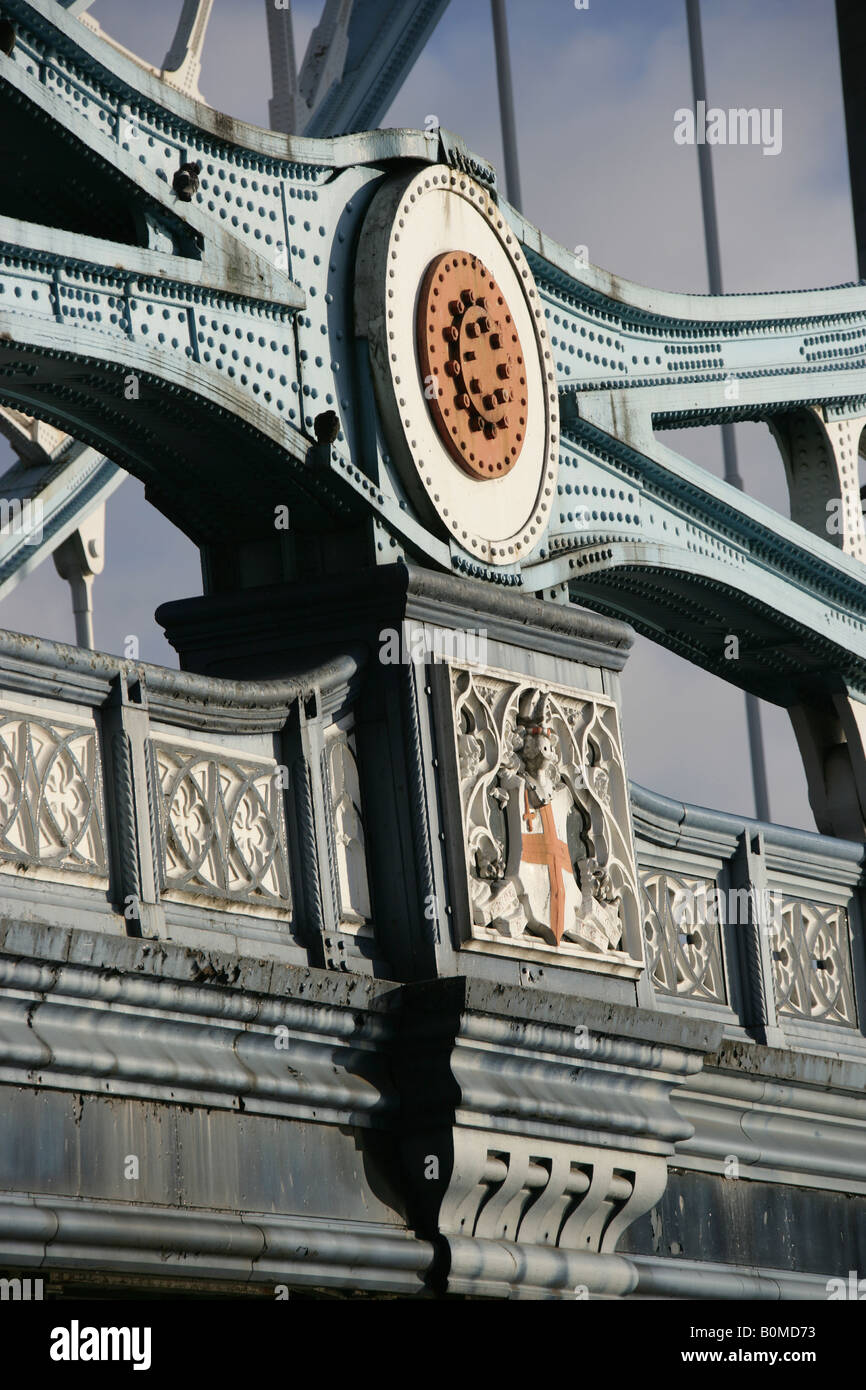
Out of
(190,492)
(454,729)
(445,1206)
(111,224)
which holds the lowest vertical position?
(445,1206)

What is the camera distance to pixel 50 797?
23.7 ft

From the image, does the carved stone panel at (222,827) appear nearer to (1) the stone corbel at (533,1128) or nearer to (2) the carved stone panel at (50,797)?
(2) the carved stone panel at (50,797)

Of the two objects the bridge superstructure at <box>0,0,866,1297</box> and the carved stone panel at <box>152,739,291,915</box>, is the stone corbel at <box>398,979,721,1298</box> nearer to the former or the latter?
the bridge superstructure at <box>0,0,866,1297</box>

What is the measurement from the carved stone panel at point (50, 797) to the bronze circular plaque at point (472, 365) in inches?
89.1

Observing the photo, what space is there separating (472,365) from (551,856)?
1.79m

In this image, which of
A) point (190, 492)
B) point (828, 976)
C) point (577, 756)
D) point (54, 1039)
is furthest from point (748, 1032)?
point (54, 1039)

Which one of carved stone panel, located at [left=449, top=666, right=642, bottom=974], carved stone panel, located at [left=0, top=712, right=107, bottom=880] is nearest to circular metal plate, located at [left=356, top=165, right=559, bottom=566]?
carved stone panel, located at [left=449, top=666, right=642, bottom=974]

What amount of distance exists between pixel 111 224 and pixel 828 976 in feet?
15.2

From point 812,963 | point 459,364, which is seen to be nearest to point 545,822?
point 459,364

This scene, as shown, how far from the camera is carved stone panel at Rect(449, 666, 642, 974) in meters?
8.62

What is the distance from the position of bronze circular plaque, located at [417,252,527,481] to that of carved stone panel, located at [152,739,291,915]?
1677mm

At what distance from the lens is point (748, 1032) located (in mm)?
10281
